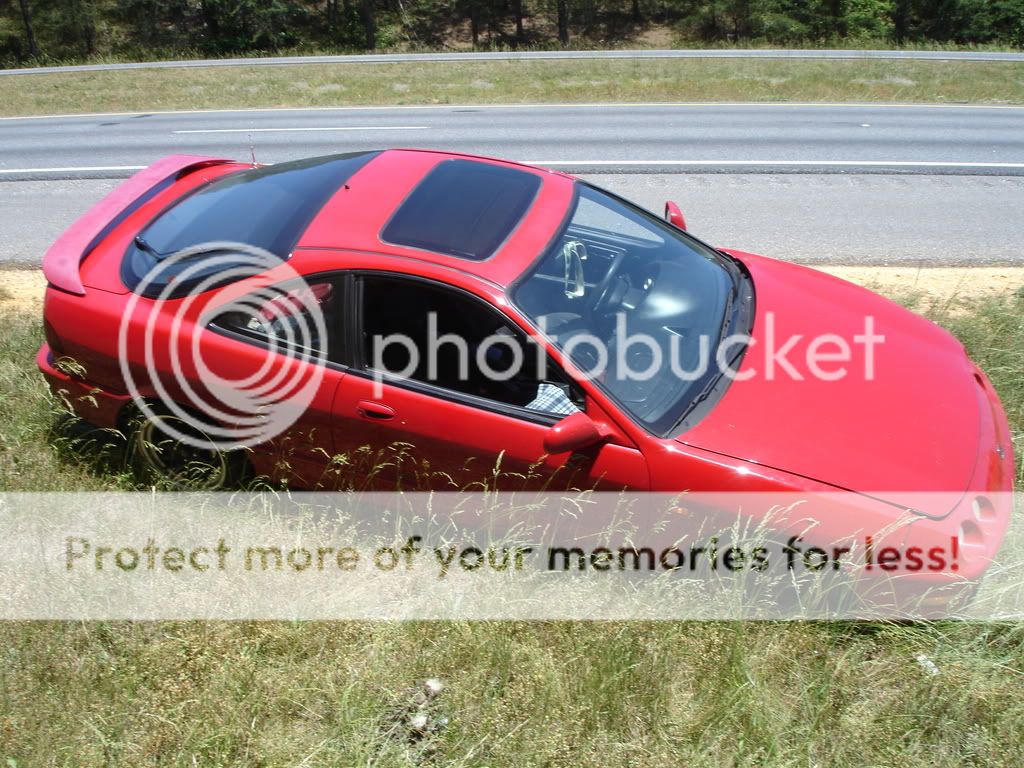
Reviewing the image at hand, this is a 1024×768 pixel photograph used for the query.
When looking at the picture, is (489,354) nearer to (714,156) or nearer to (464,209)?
(464,209)

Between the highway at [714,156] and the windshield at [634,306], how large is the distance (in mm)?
3997

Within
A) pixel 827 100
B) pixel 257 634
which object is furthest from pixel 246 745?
pixel 827 100

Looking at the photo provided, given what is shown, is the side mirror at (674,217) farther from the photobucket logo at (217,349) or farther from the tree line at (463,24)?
the tree line at (463,24)

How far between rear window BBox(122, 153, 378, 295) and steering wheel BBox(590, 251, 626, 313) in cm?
135

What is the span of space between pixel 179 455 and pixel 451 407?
1.56 meters

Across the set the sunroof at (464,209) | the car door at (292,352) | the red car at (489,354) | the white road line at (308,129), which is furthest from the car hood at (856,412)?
the white road line at (308,129)

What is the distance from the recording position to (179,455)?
4.30 metres

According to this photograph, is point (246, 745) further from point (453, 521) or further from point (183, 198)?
point (183, 198)

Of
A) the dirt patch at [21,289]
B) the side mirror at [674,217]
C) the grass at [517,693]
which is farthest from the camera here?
the dirt patch at [21,289]

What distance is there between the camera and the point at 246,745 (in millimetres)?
2979

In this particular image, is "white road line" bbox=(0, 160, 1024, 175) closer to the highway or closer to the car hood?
the highway

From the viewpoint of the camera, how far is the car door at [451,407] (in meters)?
3.51
